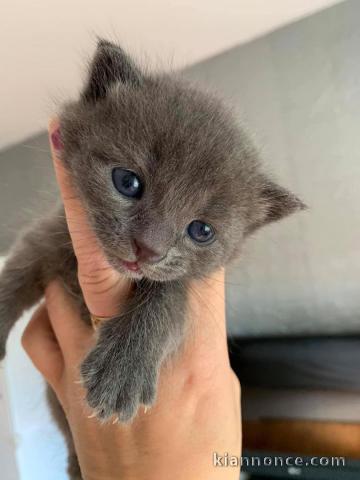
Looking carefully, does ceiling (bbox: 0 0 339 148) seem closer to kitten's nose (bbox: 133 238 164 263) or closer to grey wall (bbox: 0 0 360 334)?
grey wall (bbox: 0 0 360 334)

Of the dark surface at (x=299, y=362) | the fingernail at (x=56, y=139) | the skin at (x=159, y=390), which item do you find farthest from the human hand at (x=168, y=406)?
the dark surface at (x=299, y=362)

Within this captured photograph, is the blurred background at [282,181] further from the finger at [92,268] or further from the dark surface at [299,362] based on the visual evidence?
the finger at [92,268]

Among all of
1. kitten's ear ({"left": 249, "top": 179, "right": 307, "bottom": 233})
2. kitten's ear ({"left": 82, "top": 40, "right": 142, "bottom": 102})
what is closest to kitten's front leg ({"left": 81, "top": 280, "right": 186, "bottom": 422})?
kitten's ear ({"left": 249, "top": 179, "right": 307, "bottom": 233})

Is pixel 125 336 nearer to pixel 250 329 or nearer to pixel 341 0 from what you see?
pixel 250 329

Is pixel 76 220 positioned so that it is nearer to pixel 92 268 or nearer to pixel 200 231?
pixel 92 268

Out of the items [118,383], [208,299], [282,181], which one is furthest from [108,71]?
[282,181]

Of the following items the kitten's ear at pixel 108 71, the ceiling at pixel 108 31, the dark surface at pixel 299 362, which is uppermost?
the ceiling at pixel 108 31
